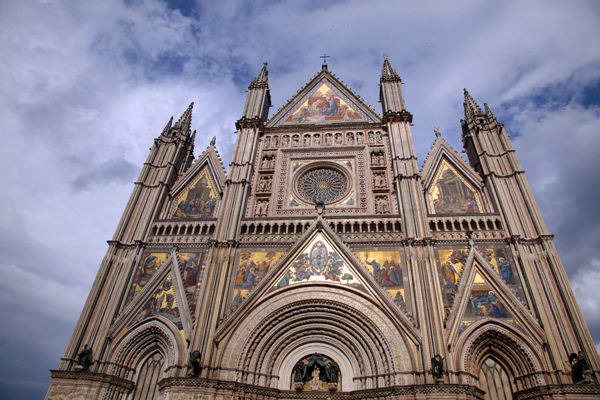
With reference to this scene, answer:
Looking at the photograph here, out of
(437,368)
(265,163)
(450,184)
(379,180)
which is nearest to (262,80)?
(265,163)

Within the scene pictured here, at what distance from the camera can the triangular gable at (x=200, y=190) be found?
58.7 feet

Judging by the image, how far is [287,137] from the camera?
826 inches

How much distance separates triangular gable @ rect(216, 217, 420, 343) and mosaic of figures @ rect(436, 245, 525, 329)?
7.79 ft

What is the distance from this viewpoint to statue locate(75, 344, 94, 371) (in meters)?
12.8

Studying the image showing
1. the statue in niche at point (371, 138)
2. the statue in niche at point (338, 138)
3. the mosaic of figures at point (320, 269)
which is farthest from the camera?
the statue in niche at point (338, 138)

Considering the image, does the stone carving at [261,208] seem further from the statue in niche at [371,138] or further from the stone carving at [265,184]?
the statue in niche at [371,138]

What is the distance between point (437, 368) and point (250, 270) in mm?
7785

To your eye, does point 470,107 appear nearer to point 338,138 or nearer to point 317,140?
point 338,138

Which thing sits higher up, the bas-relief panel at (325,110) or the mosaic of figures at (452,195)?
the bas-relief panel at (325,110)

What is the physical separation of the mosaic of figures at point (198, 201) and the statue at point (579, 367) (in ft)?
48.4

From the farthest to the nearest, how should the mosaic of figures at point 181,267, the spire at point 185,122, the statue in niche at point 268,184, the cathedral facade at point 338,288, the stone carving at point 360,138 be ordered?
the spire at point 185,122, the stone carving at point 360,138, the statue in niche at point 268,184, the mosaic of figures at point 181,267, the cathedral facade at point 338,288

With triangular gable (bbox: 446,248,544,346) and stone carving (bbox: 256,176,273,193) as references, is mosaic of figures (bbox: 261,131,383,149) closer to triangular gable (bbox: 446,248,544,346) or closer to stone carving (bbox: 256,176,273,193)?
stone carving (bbox: 256,176,273,193)

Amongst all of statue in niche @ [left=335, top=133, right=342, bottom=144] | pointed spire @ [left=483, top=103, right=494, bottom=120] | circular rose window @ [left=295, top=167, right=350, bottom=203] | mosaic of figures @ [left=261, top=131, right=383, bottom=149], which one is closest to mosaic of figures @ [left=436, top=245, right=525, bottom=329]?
circular rose window @ [left=295, top=167, right=350, bottom=203]

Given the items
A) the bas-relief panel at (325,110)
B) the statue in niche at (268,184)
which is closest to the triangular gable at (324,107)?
the bas-relief panel at (325,110)
